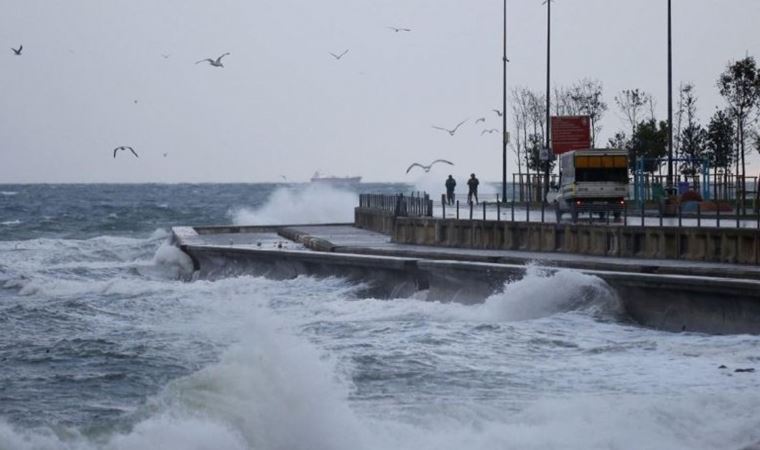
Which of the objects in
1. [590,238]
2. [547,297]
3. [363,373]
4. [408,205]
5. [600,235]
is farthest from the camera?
[408,205]

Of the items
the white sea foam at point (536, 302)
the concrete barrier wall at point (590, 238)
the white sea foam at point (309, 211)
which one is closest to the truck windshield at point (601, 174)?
the concrete barrier wall at point (590, 238)

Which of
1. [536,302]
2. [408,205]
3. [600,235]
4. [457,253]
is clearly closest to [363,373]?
[536,302]

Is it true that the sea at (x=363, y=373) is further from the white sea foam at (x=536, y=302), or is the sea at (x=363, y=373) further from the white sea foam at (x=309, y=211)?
the white sea foam at (x=309, y=211)

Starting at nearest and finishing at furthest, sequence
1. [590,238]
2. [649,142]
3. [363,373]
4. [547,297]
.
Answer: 1. [363,373]
2. [547,297]
3. [590,238]
4. [649,142]

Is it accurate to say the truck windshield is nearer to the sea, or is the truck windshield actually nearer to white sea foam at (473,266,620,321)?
the sea

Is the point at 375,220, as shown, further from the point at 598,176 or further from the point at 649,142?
the point at 649,142

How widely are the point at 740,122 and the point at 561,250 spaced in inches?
999

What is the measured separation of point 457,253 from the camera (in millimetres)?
33219

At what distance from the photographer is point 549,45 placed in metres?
64.4

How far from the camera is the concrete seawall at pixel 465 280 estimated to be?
2278 cm

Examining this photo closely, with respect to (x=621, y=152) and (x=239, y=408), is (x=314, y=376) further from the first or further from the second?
(x=621, y=152)

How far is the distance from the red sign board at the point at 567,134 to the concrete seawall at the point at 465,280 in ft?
55.7

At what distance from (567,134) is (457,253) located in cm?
2778

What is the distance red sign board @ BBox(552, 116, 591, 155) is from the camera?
59.8 metres
